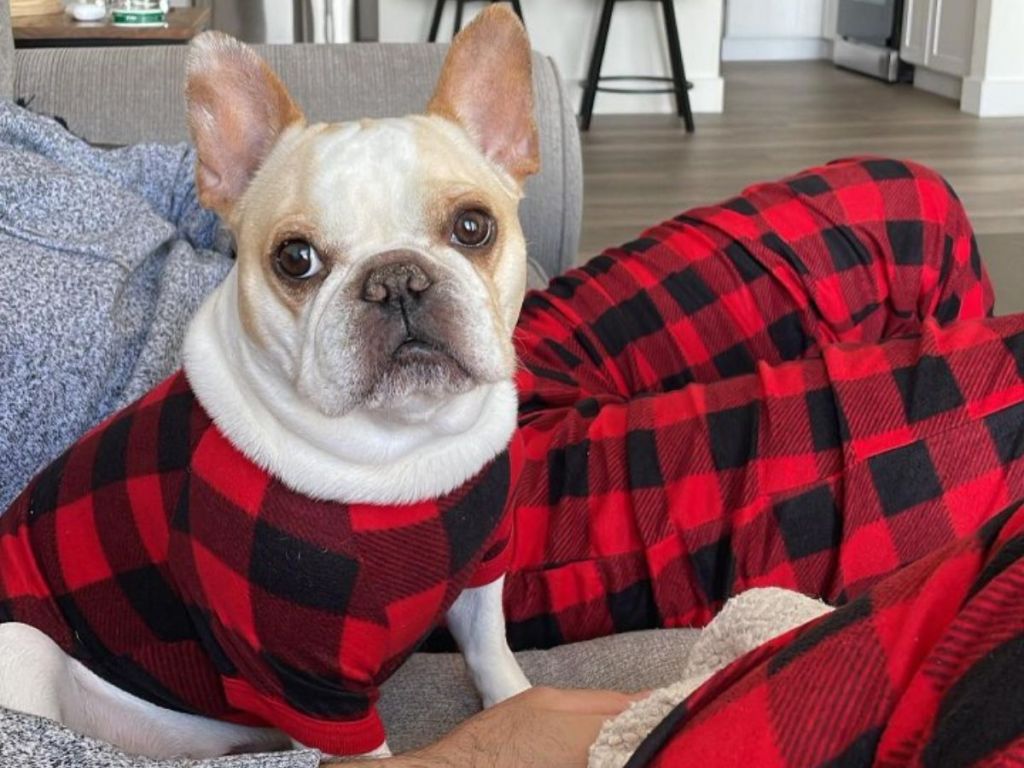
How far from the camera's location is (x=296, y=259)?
88 centimetres

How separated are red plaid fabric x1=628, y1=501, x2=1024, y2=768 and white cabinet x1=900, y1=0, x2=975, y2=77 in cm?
519

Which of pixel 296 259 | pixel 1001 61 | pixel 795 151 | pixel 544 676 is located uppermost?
pixel 296 259

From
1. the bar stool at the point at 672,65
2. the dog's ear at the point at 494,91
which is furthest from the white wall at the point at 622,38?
the dog's ear at the point at 494,91

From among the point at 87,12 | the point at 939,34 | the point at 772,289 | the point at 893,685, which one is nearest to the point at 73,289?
the point at 772,289

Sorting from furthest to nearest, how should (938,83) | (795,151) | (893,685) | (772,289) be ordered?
(938,83), (795,151), (772,289), (893,685)

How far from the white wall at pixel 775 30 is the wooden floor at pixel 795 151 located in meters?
1.24

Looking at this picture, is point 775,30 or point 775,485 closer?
point 775,485

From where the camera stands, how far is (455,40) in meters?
0.96

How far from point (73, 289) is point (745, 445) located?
0.62m

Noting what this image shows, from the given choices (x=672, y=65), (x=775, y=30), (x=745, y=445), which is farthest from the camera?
(x=775, y=30)

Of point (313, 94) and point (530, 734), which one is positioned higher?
point (313, 94)

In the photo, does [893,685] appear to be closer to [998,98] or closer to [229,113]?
[229,113]

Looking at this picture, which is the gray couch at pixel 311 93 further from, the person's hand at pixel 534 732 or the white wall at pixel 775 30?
the white wall at pixel 775 30

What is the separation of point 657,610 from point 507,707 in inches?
10.9
